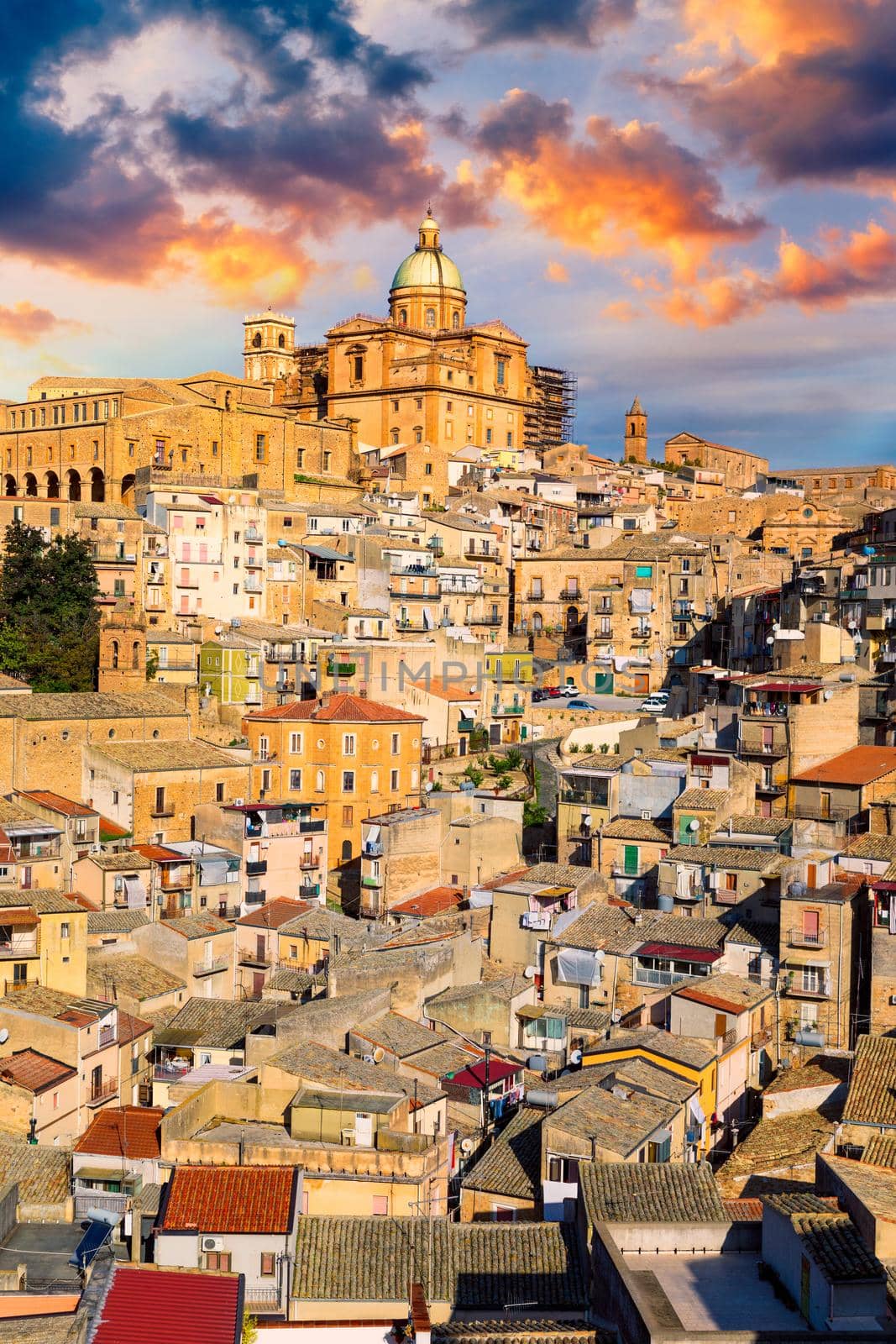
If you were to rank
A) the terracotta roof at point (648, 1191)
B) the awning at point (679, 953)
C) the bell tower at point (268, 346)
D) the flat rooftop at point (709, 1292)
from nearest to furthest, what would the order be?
the flat rooftop at point (709, 1292)
the terracotta roof at point (648, 1191)
the awning at point (679, 953)
the bell tower at point (268, 346)

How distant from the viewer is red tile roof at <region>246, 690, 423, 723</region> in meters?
39.9

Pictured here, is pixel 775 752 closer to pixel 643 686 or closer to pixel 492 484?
pixel 643 686

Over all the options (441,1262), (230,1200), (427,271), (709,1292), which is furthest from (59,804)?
(427,271)

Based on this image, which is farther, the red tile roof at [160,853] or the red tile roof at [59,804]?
the red tile roof at [59,804]

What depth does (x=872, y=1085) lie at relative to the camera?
22.4 metres

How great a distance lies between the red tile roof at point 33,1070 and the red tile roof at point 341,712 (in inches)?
598

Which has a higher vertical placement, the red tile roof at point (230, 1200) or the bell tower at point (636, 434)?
the bell tower at point (636, 434)

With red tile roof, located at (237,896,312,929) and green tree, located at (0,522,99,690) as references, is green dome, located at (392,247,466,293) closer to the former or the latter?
green tree, located at (0,522,99,690)

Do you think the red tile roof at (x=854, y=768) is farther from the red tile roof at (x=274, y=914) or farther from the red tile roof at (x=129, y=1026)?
the red tile roof at (x=129, y=1026)

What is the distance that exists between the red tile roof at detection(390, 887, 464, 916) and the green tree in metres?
12.8

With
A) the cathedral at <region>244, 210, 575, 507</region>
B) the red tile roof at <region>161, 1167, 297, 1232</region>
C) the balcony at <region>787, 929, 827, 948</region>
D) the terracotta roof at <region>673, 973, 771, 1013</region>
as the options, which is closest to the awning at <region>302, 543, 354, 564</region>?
the cathedral at <region>244, 210, 575, 507</region>

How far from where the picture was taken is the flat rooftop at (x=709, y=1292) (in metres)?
11.8

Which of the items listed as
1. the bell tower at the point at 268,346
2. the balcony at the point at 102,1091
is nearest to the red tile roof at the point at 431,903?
the balcony at the point at 102,1091

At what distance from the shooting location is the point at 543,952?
103ft
